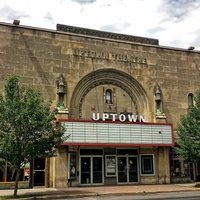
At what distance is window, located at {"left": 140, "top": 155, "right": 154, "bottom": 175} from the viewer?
25.8 metres

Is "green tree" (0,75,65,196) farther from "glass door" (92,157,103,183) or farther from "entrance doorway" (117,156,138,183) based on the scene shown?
"entrance doorway" (117,156,138,183)

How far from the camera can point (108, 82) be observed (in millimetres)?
26656

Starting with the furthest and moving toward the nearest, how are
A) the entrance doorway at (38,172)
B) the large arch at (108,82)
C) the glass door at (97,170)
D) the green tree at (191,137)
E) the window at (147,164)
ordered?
the window at (147,164), the large arch at (108,82), the glass door at (97,170), the green tree at (191,137), the entrance doorway at (38,172)

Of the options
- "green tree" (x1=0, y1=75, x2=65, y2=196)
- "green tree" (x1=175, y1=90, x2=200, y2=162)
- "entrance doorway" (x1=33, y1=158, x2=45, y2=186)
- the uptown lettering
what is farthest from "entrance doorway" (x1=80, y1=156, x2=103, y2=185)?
"green tree" (x1=175, y1=90, x2=200, y2=162)

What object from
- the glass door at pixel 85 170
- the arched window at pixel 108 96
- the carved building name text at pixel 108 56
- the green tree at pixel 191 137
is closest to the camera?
the green tree at pixel 191 137

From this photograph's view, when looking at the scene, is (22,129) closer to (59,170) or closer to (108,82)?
(59,170)

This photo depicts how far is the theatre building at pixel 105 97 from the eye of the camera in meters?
23.5

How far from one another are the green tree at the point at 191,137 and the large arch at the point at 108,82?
4248 mm

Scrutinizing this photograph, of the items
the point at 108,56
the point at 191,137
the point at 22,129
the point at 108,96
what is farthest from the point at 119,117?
the point at 22,129

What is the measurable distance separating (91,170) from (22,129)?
27.5 feet

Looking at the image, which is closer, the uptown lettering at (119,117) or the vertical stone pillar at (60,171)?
the vertical stone pillar at (60,171)

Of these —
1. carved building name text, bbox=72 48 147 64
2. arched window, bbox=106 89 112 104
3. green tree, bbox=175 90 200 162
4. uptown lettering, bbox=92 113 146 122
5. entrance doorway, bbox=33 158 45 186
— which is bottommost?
entrance doorway, bbox=33 158 45 186

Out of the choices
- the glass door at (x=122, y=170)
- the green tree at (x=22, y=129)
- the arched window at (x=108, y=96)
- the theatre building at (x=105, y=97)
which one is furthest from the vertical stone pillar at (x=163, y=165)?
the green tree at (x=22, y=129)

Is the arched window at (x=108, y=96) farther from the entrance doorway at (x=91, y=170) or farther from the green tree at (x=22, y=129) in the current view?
the green tree at (x=22, y=129)
